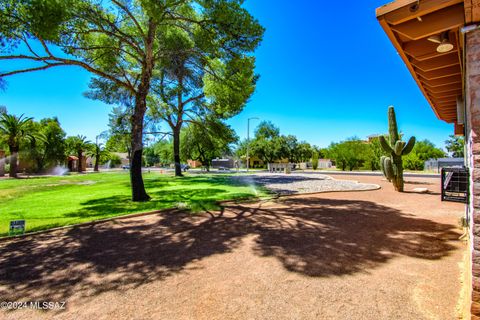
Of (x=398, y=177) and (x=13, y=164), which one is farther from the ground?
(x=13, y=164)

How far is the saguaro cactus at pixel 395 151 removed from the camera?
40.5ft

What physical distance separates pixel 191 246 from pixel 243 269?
1494mm

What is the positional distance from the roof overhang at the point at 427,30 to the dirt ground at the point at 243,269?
3086 millimetres

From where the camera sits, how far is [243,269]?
3.76m

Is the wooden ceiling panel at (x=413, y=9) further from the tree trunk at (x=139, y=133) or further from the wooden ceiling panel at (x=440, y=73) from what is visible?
the tree trunk at (x=139, y=133)

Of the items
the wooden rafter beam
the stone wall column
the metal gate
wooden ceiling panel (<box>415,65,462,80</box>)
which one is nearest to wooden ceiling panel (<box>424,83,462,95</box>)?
wooden ceiling panel (<box>415,65,462,80</box>)

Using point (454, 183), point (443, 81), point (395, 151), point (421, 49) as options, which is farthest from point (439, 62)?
point (395, 151)

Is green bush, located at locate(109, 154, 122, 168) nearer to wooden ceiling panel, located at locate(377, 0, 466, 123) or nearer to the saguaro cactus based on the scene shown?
the saguaro cactus

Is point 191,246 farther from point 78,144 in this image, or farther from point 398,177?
point 78,144

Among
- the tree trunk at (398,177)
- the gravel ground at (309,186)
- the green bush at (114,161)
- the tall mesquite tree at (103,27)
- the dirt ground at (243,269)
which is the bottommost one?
the dirt ground at (243,269)

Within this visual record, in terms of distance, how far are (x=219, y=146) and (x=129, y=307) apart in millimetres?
19060

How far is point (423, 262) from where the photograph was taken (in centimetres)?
383

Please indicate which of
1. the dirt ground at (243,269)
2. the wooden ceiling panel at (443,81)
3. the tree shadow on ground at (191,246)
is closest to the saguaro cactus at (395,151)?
the tree shadow on ground at (191,246)

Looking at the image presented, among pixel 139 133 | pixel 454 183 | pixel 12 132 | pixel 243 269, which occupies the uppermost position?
pixel 12 132
